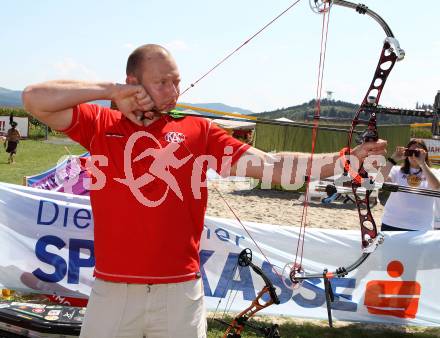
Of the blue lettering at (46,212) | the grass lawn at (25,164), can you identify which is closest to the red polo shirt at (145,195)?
the blue lettering at (46,212)

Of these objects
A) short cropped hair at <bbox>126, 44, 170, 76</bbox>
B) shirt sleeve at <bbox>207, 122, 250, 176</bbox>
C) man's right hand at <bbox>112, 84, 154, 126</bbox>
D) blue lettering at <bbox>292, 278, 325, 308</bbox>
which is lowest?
blue lettering at <bbox>292, 278, 325, 308</bbox>

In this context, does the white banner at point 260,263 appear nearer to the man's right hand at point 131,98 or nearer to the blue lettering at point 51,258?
the blue lettering at point 51,258

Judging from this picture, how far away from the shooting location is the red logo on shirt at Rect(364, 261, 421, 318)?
4379 millimetres

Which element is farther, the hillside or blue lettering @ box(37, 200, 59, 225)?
blue lettering @ box(37, 200, 59, 225)

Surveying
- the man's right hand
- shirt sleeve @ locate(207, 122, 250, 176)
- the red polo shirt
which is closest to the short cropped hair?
the man's right hand

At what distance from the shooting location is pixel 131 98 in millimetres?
2014

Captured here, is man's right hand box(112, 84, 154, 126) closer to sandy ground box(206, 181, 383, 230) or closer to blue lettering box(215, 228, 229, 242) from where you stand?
blue lettering box(215, 228, 229, 242)

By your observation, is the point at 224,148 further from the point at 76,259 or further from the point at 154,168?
the point at 76,259

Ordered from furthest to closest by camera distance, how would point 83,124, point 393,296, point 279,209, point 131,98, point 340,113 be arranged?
point 279,209
point 340,113
point 393,296
point 83,124
point 131,98

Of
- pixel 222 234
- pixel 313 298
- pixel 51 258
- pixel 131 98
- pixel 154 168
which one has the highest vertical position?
pixel 131 98

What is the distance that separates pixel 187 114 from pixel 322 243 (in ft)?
8.61

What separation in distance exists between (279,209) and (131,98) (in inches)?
356

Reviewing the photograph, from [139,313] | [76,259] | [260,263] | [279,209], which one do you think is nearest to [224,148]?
[139,313]

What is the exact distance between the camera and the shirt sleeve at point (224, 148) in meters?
2.22
